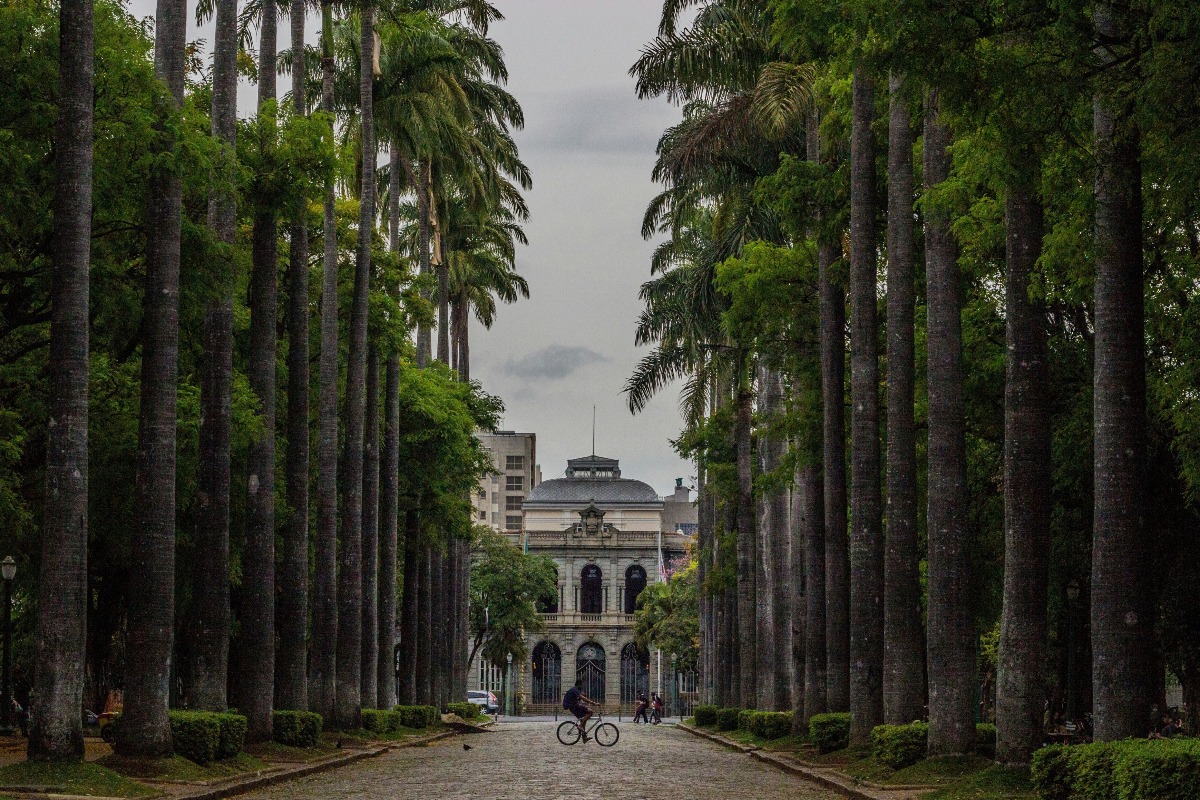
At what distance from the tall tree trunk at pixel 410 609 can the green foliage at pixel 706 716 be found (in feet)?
38.2

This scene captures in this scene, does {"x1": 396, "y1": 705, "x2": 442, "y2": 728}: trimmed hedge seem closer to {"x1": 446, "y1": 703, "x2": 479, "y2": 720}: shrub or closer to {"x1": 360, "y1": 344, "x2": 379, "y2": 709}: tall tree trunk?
{"x1": 360, "y1": 344, "x2": 379, "y2": 709}: tall tree trunk

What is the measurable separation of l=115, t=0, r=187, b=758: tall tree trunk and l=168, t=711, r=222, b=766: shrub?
2.21 feet

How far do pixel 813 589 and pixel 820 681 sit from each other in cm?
184

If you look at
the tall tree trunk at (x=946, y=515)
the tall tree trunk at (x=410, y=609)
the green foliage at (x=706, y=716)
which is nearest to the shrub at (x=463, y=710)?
the green foliage at (x=706, y=716)

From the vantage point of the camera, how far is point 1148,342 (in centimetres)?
2502

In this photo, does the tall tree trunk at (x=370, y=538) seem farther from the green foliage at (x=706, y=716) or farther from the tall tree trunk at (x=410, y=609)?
the green foliage at (x=706, y=716)

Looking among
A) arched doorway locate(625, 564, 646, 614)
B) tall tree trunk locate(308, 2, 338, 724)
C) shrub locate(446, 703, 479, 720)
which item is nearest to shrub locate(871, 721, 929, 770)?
tall tree trunk locate(308, 2, 338, 724)

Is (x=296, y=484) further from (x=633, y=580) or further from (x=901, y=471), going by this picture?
(x=633, y=580)

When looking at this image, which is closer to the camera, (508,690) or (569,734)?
(569,734)

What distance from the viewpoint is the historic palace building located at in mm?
123875

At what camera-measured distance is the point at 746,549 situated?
49.8 m

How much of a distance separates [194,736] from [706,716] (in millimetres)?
40062

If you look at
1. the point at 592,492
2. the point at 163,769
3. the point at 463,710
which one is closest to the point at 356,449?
the point at 163,769

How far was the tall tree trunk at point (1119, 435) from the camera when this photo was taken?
14.8m
